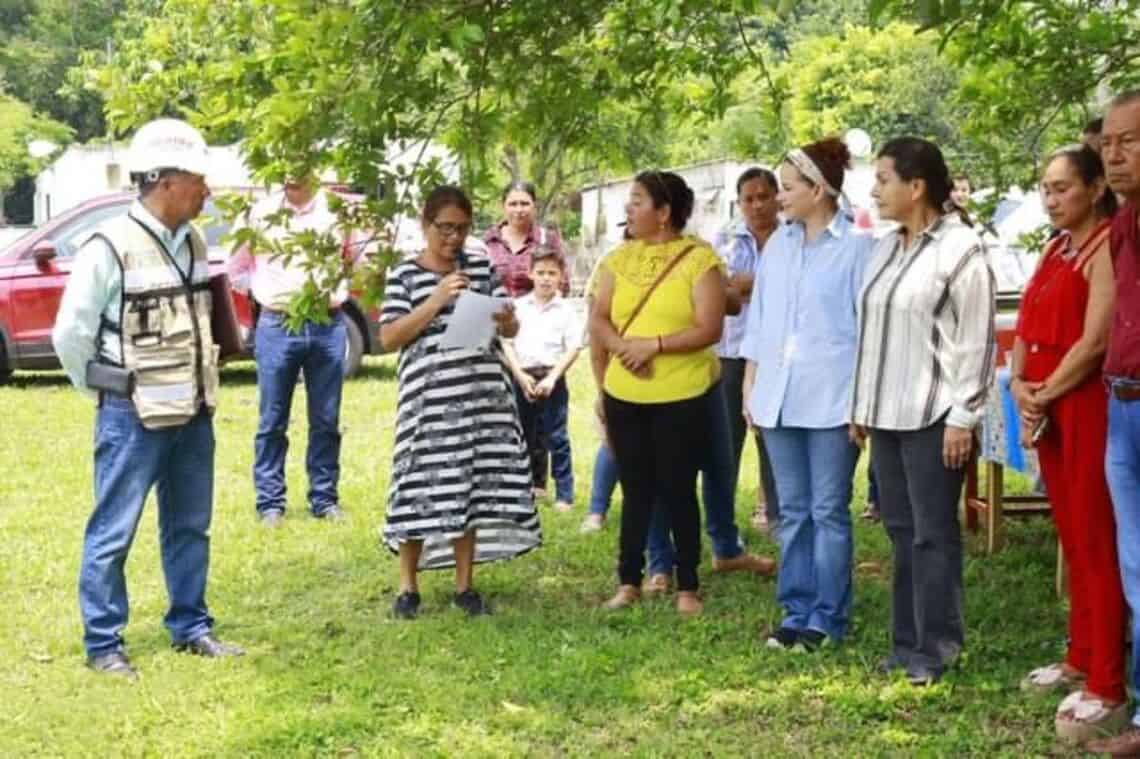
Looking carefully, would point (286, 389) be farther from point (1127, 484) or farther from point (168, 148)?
point (1127, 484)

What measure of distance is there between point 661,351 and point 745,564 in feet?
4.99

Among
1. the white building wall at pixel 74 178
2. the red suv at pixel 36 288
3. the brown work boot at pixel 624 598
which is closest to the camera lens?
the brown work boot at pixel 624 598

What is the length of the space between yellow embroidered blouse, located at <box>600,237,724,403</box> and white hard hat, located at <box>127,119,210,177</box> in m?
1.78

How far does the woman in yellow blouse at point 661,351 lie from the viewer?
20.7ft

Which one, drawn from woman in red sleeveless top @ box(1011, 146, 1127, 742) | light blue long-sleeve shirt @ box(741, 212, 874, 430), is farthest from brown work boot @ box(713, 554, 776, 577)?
woman in red sleeveless top @ box(1011, 146, 1127, 742)

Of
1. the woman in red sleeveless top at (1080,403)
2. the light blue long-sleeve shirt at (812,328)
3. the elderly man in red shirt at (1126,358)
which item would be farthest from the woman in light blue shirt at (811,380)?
the elderly man in red shirt at (1126,358)

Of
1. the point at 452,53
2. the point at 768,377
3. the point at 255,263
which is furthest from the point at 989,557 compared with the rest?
the point at 255,263

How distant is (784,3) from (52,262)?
12149 mm

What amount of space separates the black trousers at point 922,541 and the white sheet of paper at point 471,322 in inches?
65.7

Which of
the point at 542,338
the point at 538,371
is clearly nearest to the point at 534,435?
the point at 538,371

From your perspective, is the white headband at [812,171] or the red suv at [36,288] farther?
the red suv at [36,288]

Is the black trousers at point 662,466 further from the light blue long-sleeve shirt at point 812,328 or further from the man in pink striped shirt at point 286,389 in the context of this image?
the man in pink striped shirt at point 286,389

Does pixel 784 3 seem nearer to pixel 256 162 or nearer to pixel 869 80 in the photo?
pixel 256 162

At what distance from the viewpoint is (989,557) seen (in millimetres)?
7633
